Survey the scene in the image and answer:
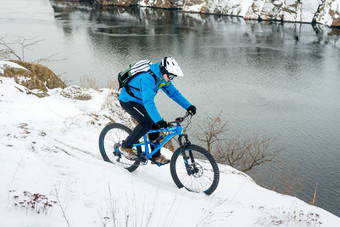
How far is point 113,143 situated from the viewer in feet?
20.7

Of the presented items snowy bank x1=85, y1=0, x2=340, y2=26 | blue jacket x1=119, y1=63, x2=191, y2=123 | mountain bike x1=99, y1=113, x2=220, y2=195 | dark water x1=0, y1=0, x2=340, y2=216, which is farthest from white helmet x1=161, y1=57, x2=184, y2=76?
snowy bank x1=85, y1=0, x2=340, y2=26

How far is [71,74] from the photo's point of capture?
3866 centimetres

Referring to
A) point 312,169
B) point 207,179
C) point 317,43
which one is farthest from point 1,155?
point 317,43

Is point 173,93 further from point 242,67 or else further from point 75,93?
point 242,67

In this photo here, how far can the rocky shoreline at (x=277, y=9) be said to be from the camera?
77.8 metres

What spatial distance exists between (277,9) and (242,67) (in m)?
49.8

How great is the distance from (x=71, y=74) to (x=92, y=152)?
34646mm

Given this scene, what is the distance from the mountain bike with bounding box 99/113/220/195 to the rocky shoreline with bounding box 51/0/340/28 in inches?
3352

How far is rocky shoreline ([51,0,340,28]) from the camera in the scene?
77.8m

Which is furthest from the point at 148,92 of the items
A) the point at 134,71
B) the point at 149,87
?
the point at 134,71

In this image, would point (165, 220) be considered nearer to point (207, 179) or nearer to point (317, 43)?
point (207, 179)

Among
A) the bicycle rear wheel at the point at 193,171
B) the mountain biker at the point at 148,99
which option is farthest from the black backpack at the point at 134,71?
the bicycle rear wheel at the point at 193,171

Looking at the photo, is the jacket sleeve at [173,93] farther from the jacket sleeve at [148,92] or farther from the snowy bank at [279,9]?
the snowy bank at [279,9]

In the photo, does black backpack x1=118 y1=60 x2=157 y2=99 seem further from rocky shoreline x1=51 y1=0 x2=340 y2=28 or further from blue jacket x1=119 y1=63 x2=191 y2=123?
rocky shoreline x1=51 y1=0 x2=340 y2=28
